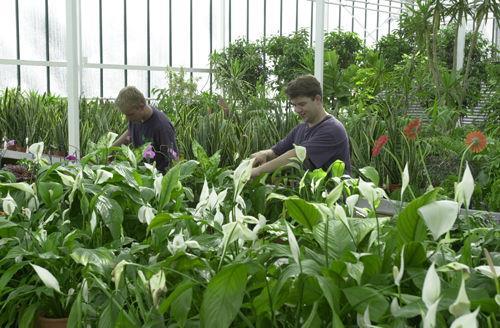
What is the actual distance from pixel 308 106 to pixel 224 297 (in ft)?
6.57

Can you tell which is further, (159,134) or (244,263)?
(159,134)

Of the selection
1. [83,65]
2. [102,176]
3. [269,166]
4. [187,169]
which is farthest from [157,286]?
[83,65]

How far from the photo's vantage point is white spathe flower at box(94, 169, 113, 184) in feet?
5.07

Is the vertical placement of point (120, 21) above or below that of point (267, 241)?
above

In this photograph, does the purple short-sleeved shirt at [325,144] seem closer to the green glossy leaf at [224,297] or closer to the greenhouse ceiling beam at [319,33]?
the greenhouse ceiling beam at [319,33]

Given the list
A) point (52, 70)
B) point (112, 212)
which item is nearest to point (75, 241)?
point (112, 212)

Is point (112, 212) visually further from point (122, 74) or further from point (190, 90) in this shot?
point (122, 74)

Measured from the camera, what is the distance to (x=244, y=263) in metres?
0.93

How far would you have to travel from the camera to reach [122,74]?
10609mm

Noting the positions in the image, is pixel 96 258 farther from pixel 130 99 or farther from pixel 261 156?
pixel 130 99

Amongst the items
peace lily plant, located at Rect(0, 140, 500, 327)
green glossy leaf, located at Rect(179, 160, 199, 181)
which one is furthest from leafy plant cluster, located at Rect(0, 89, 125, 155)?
peace lily plant, located at Rect(0, 140, 500, 327)

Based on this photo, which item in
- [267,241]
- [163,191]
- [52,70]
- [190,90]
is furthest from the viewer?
[52,70]

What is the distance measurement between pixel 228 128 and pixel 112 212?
2495 mm

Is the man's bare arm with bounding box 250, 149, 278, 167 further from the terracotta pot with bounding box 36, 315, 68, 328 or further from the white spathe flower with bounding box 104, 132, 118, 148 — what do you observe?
the terracotta pot with bounding box 36, 315, 68, 328
